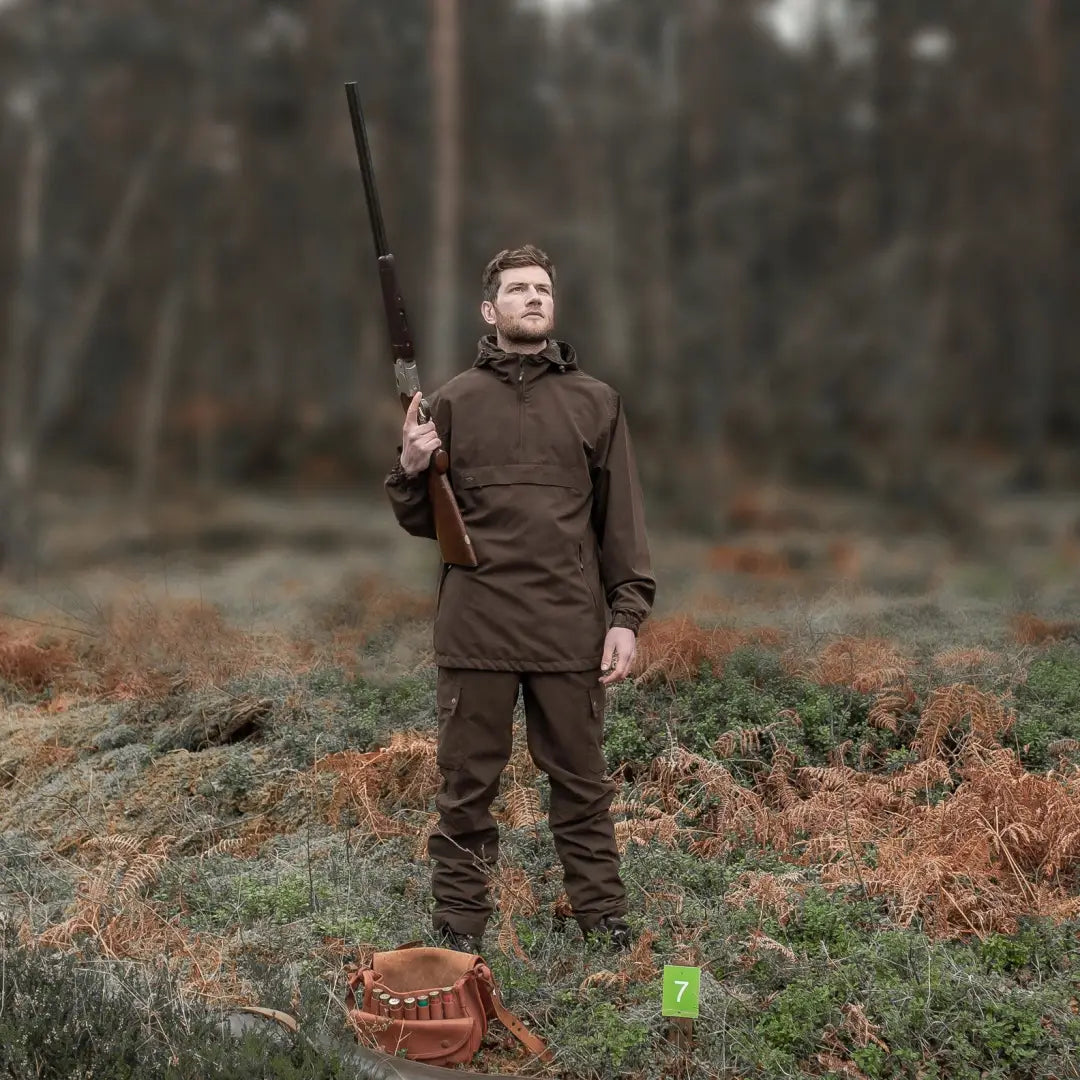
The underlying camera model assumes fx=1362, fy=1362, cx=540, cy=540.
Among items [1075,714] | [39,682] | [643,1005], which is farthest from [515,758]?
[39,682]

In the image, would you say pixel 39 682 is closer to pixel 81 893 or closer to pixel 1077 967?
pixel 81 893

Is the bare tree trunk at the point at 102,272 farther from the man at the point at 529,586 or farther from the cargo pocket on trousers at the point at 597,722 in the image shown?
the cargo pocket on trousers at the point at 597,722

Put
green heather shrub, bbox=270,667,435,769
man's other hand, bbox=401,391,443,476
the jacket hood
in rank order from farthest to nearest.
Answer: green heather shrub, bbox=270,667,435,769 → the jacket hood → man's other hand, bbox=401,391,443,476

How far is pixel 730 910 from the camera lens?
4.95 meters

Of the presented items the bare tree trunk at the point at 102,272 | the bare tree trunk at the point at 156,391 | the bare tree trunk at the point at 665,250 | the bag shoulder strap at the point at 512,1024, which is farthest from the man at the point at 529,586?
the bare tree trunk at the point at 102,272

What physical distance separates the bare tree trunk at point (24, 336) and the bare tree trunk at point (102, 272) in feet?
1.25

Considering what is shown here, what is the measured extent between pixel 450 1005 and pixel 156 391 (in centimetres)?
1298

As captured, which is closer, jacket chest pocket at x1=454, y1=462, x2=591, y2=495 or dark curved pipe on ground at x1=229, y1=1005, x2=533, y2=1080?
dark curved pipe on ground at x1=229, y1=1005, x2=533, y2=1080

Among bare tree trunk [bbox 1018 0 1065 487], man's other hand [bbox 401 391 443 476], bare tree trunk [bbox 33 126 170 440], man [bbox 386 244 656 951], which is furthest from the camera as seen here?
bare tree trunk [bbox 33 126 170 440]

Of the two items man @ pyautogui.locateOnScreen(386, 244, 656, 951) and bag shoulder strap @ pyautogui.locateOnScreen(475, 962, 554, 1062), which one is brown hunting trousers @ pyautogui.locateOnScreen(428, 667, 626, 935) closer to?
man @ pyautogui.locateOnScreen(386, 244, 656, 951)

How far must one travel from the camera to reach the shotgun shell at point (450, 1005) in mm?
4094

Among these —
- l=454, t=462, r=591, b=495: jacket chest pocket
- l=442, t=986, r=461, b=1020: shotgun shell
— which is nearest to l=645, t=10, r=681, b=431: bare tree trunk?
l=454, t=462, r=591, b=495: jacket chest pocket

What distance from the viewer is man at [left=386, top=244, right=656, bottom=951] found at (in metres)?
4.59

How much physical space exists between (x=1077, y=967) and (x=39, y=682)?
263 inches
